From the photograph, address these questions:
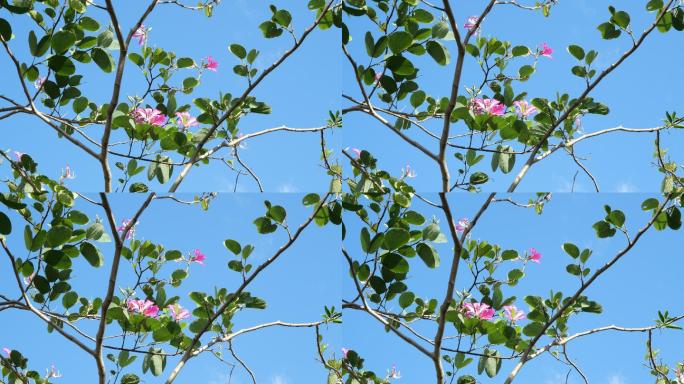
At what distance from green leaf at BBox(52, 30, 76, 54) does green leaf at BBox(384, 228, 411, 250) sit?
3.01 ft

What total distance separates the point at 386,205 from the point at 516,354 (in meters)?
0.54

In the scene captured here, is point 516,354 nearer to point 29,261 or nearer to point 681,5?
point 681,5

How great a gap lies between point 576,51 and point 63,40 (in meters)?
1.33

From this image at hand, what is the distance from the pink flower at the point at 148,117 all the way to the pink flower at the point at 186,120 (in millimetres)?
57

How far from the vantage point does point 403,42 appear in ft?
6.10

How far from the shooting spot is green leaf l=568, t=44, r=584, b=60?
2031 mm

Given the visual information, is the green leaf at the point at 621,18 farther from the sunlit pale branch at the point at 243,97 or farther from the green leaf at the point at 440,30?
the sunlit pale branch at the point at 243,97

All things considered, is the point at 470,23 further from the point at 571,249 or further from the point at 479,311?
the point at 479,311

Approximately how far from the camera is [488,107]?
1.97 metres

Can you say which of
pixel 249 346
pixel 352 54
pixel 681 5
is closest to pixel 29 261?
pixel 249 346

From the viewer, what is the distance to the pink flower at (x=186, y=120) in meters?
2.08

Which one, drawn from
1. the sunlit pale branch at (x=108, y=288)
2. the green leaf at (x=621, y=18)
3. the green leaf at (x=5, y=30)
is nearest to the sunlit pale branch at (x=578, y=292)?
the green leaf at (x=621, y=18)

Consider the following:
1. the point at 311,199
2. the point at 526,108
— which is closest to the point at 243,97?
the point at 311,199

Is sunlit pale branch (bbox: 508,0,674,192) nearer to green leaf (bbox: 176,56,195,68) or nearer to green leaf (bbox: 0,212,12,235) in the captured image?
green leaf (bbox: 176,56,195,68)
